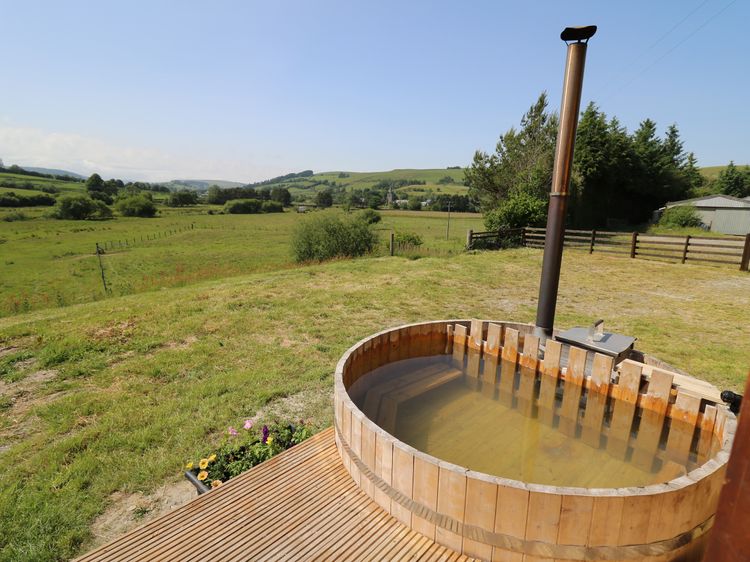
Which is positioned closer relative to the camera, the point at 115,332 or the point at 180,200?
the point at 115,332

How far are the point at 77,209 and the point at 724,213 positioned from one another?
67.0m

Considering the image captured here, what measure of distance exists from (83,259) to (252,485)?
95.4 ft

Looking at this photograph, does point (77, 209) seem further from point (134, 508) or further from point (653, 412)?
point (653, 412)

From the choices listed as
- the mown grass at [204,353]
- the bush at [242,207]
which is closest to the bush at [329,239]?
the mown grass at [204,353]

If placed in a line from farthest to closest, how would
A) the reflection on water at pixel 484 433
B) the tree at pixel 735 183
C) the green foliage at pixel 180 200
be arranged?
the green foliage at pixel 180 200
the tree at pixel 735 183
the reflection on water at pixel 484 433

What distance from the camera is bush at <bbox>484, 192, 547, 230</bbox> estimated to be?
17188 mm

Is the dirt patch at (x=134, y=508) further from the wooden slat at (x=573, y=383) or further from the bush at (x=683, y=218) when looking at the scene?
the bush at (x=683, y=218)

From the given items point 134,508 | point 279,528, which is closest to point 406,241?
point 134,508

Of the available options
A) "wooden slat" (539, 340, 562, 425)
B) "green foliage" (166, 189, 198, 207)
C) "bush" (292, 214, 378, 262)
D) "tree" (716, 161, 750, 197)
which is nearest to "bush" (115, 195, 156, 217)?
"green foliage" (166, 189, 198, 207)

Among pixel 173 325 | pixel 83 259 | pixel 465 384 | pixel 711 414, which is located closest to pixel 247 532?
pixel 465 384

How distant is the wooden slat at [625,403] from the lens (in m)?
2.83

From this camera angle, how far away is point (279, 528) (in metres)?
2.14

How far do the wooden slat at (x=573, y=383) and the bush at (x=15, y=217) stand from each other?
59.8 meters

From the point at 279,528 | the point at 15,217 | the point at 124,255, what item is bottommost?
the point at 124,255
